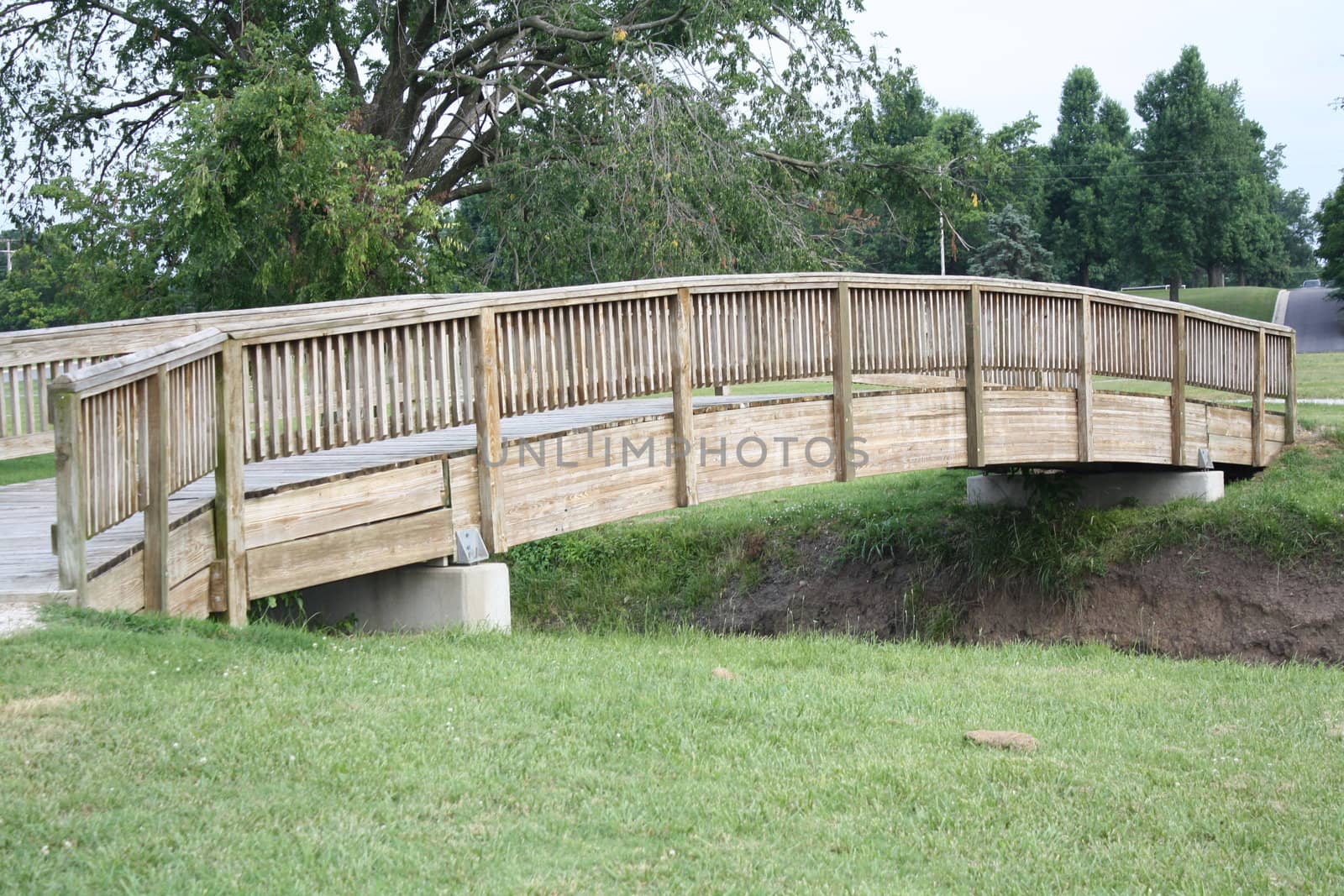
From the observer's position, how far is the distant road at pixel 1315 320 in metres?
46.8

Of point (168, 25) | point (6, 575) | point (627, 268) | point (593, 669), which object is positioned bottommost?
point (593, 669)

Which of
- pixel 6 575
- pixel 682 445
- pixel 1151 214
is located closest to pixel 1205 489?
pixel 682 445

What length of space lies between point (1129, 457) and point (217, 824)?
33.3ft

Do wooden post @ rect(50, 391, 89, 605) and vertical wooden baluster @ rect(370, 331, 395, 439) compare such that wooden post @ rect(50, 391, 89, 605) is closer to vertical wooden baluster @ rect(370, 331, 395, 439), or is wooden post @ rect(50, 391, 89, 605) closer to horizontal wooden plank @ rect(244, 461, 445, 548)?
horizontal wooden plank @ rect(244, 461, 445, 548)

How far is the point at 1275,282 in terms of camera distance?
79.7m

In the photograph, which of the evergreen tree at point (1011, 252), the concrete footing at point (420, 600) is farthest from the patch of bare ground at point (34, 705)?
the evergreen tree at point (1011, 252)

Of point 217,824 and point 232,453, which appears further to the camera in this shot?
point 232,453

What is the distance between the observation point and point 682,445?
8.97 metres

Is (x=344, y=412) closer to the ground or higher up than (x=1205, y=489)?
higher up

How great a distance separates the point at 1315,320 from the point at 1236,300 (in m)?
9.46

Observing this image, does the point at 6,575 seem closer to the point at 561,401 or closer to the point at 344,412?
the point at 344,412

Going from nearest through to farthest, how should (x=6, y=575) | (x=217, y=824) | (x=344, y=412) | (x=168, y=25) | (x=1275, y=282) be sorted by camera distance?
(x=217, y=824) → (x=6, y=575) → (x=344, y=412) → (x=168, y=25) → (x=1275, y=282)

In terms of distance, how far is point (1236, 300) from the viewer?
214 ft

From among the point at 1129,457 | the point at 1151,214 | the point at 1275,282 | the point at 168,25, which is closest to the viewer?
the point at 1129,457
